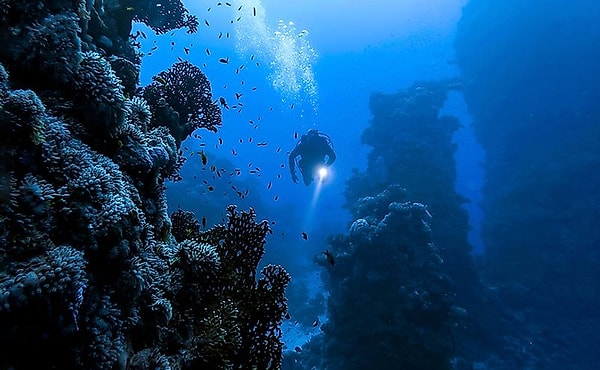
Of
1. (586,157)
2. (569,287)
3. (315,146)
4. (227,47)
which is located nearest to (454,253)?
(569,287)

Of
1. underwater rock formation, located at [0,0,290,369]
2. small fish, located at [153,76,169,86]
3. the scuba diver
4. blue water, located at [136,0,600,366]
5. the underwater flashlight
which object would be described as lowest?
underwater rock formation, located at [0,0,290,369]

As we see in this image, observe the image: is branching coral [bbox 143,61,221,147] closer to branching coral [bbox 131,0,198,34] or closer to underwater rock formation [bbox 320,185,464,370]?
branching coral [bbox 131,0,198,34]

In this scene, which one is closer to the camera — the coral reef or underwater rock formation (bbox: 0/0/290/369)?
underwater rock formation (bbox: 0/0/290/369)

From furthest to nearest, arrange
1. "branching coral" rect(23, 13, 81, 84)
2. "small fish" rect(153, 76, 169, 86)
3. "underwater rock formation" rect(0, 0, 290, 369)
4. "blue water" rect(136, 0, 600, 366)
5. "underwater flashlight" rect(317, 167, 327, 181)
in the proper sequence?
1. "blue water" rect(136, 0, 600, 366)
2. "underwater flashlight" rect(317, 167, 327, 181)
3. "small fish" rect(153, 76, 169, 86)
4. "branching coral" rect(23, 13, 81, 84)
5. "underwater rock formation" rect(0, 0, 290, 369)

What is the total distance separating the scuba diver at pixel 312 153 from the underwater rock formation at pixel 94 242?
870cm

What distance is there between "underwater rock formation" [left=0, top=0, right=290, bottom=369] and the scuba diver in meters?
8.70

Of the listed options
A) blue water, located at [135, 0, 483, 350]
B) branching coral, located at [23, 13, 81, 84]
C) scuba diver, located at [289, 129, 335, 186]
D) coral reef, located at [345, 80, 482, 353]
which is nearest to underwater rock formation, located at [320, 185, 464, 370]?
scuba diver, located at [289, 129, 335, 186]

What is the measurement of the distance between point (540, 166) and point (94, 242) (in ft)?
92.4

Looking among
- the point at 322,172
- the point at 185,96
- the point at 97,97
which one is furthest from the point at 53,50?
the point at 322,172

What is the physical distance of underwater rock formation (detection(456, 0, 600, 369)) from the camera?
683 inches

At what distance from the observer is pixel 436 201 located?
20094mm

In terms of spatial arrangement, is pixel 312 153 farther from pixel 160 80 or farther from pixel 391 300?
pixel 160 80

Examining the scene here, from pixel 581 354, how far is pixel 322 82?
7380cm

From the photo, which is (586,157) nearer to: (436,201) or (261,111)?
(436,201)
